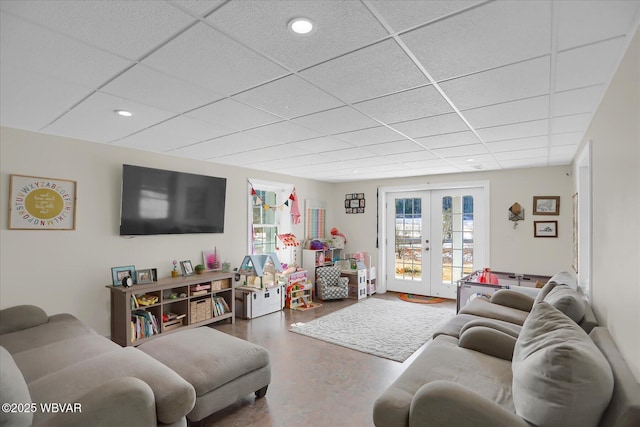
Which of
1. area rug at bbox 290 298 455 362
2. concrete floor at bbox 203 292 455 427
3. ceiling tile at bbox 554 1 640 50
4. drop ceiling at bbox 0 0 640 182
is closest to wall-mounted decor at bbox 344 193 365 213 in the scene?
area rug at bbox 290 298 455 362

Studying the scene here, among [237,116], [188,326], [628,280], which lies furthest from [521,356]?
[188,326]

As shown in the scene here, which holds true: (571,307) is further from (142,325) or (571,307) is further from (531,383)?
(142,325)

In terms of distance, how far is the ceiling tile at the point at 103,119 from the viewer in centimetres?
246

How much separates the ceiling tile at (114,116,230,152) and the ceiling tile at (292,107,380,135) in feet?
2.82

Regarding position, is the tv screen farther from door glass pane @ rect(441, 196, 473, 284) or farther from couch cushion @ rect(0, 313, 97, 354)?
door glass pane @ rect(441, 196, 473, 284)

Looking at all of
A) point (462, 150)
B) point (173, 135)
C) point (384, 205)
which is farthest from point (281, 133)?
point (384, 205)

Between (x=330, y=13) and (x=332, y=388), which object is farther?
(x=332, y=388)

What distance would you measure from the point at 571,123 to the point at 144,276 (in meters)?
4.67

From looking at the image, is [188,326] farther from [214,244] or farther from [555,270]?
[555,270]

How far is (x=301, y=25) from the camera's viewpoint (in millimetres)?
1469

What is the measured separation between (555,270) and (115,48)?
602 cm

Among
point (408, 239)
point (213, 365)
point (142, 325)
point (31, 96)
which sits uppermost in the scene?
point (31, 96)

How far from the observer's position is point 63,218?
3.44m

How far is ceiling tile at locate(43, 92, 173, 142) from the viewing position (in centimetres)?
246
